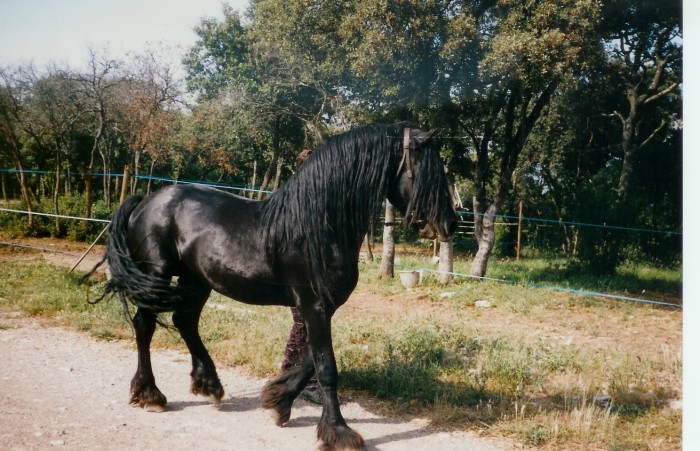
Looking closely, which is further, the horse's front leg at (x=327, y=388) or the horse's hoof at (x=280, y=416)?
the horse's hoof at (x=280, y=416)

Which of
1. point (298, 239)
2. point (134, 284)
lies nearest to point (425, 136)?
point (298, 239)

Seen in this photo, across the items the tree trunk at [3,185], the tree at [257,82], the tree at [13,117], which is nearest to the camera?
the tree at [13,117]

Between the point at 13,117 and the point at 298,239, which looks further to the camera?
the point at 13,117

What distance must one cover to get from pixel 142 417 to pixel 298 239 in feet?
5.91

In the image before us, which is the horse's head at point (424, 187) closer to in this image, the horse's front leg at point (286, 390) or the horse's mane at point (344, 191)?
the horse's mane at point (344, 191)

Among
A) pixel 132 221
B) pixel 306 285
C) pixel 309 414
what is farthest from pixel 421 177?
pixel 132 221

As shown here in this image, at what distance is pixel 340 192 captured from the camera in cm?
318

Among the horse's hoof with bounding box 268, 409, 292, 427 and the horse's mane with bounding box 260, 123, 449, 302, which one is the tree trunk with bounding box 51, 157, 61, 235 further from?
the horse's mane with bounding box 260, 123, 449, 302

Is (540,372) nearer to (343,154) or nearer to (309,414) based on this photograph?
(309,414)

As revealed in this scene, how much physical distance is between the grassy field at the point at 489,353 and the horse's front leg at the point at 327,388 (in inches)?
35.6

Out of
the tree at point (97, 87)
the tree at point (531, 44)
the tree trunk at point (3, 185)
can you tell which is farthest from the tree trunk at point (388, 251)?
the tree trunk at point (3, 185)

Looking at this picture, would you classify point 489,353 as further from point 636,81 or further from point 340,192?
point 636,81

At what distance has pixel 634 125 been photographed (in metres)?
14.3

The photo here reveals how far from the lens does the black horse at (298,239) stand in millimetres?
3156
